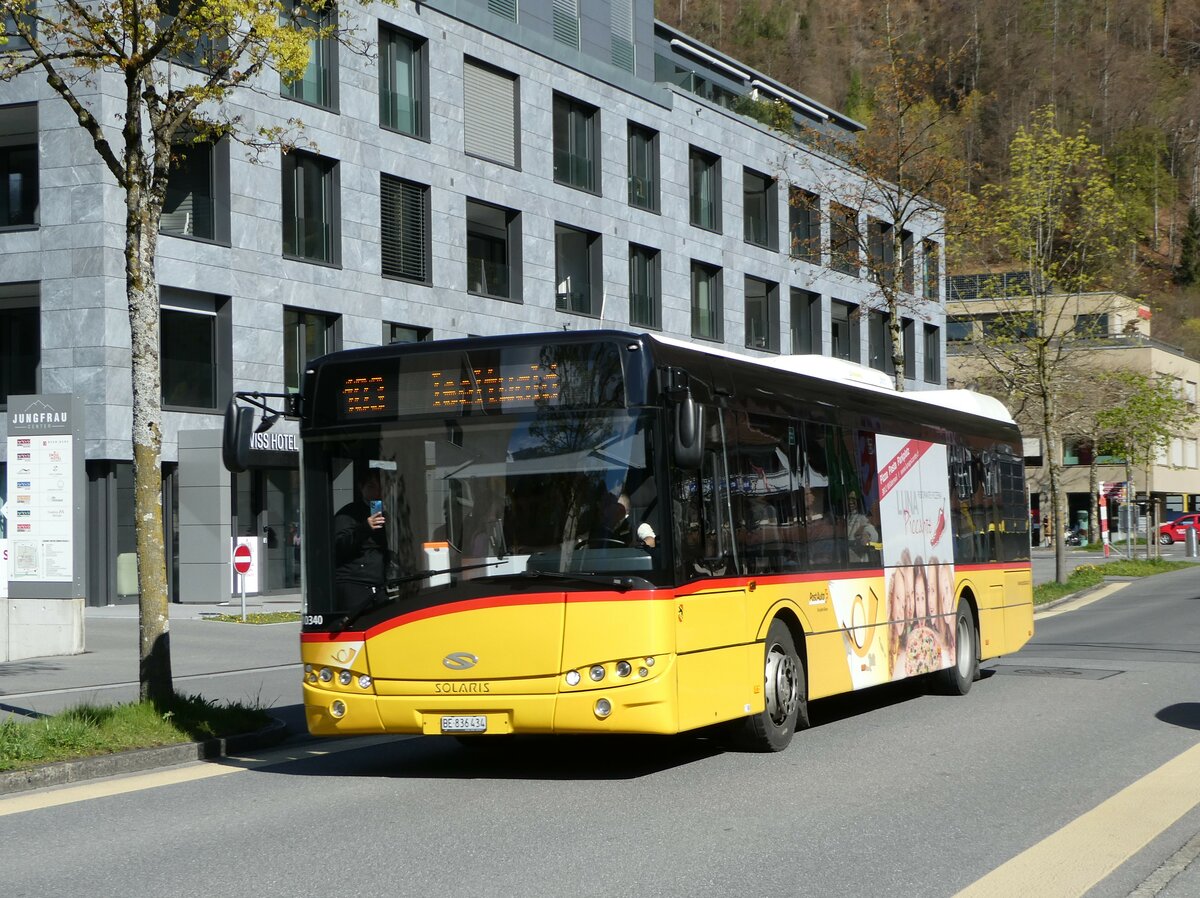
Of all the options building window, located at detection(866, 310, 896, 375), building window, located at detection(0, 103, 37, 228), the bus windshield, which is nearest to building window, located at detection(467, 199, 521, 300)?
building window, located at detection(0, 103, 37, 228)

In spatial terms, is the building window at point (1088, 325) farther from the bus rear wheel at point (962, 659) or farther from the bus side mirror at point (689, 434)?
the bus side mirror at point (689, 434)

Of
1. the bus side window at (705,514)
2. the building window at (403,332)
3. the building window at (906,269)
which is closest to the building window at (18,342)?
the building window at (403,332)

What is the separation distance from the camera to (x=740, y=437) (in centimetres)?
1108

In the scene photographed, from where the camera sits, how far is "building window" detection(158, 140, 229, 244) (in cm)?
3241

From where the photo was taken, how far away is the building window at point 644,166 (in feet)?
146

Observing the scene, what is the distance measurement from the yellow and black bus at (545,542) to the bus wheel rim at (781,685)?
0.07 feet

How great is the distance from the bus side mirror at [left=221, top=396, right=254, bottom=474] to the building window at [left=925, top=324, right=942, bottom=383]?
5491 cm

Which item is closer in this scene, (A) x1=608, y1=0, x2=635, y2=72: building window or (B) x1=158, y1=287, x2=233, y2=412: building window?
(B) x1=158, y1=287, x2=233, y2=412: building window

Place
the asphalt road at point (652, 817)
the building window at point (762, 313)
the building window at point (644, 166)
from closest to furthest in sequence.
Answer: the asphalt road at point (652, 817), the building window at point (644, 166), the building window at point (762, 313)

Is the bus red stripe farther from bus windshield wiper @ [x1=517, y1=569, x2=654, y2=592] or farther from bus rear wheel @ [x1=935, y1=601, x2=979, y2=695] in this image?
bus rear wheel @ [x1=935, y1=601, x2=979, y2=695]

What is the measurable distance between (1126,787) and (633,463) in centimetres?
343

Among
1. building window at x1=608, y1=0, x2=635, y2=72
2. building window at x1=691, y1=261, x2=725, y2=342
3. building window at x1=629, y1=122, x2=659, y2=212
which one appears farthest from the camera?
building window at x1=691, y1=261, x2=725, y2=342

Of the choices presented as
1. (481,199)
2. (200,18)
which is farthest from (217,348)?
(200,18)

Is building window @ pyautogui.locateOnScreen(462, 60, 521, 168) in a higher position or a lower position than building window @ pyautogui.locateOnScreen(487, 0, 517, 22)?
lower
